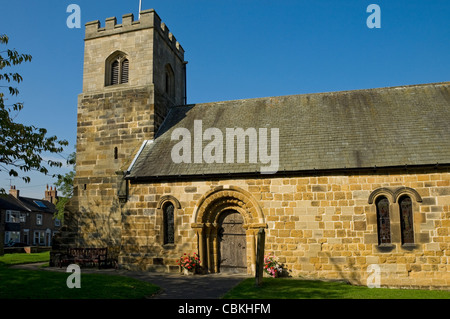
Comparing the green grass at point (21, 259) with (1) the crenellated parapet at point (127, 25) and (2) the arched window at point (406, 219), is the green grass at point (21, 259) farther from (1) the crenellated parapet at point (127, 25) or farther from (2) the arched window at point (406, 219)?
(2) the arched window at point (406, 219)

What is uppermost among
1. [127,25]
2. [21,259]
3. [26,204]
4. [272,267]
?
[127,25]

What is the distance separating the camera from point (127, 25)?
21188 mm

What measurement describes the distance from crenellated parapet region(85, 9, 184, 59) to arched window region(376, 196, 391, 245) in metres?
14.5

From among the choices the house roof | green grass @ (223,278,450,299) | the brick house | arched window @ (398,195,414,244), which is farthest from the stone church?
the house roof

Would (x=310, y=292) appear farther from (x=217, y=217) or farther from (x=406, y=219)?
(x=217, y=217)

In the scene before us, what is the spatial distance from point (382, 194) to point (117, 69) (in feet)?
49.8

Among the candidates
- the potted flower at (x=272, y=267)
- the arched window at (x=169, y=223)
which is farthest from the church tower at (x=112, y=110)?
the potted flower at (x=272, y=267)

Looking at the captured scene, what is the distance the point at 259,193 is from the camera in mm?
15812

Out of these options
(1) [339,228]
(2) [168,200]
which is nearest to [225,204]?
(2) [168,200]

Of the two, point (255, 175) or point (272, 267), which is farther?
point (255, 175)

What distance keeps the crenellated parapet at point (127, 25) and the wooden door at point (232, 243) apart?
11.3 meters

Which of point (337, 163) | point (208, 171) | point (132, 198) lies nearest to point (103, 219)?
point (132, 198)

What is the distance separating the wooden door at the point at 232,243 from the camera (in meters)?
16.2

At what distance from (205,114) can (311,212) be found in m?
8.18
